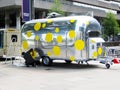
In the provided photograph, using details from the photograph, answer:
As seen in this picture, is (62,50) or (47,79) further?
(62,50)

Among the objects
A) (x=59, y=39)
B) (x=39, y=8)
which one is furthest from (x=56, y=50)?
(x=39, y=8)

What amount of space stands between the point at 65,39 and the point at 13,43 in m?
7.19

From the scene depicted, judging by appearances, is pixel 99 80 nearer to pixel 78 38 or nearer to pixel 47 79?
pixel 47 79

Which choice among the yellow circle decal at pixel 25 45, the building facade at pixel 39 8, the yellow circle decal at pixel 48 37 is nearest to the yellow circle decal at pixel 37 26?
the yellow circle decal at pixel 48 37

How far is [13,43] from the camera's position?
2538 centimetres

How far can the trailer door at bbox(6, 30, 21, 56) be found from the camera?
24658 millimetres

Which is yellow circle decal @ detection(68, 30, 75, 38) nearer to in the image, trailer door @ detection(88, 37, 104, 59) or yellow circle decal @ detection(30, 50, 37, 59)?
trailer door @ detection(88, 37, 104, 59)

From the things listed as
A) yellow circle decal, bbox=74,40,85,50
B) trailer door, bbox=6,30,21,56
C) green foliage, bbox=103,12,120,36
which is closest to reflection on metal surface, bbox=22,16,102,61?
yellow circle decal, bbox=74,40,85,50

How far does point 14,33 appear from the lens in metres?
26.0

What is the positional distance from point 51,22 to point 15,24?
39.9 metres

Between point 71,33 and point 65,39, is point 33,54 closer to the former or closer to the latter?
point 65,39

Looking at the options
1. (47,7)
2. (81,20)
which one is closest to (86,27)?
(81,20)

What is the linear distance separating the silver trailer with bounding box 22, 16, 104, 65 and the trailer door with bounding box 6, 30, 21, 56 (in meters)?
3.48

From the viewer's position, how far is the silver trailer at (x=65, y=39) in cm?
1884
